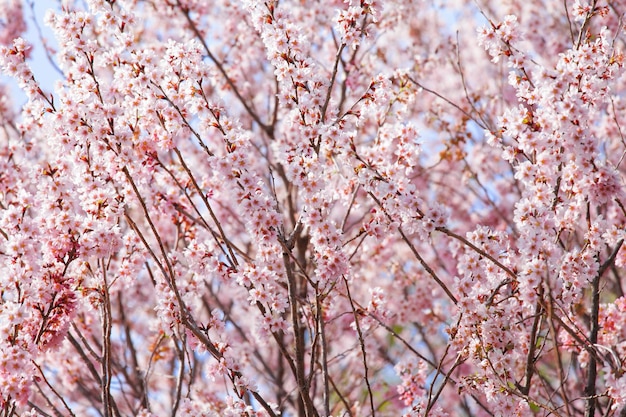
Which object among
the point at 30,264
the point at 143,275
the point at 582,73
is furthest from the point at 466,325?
the point at 143,275

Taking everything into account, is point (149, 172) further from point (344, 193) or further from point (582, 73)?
point (582, 73)

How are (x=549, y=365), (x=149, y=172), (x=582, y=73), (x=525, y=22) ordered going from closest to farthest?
1. (x=582, y=73)
2. (x=149, y=172)
3. (x=549, y=365)
4. (x=525, y=22)

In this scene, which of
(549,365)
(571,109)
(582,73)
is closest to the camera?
(571,109)

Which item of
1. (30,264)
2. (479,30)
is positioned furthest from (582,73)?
(30,264)

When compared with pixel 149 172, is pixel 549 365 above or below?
above

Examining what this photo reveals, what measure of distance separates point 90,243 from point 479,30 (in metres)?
2.84

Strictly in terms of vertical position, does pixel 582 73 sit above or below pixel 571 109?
above

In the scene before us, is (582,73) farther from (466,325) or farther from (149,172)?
(149,172)

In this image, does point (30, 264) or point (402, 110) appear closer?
point (30, 264)

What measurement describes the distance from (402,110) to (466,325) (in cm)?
188

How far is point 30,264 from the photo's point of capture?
13.4 feet

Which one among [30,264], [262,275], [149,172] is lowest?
[30,264]

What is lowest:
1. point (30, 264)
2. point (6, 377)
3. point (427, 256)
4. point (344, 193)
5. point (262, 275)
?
point (6, 377)

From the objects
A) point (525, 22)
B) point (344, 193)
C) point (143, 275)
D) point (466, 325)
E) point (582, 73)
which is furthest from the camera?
point (525, 22)
